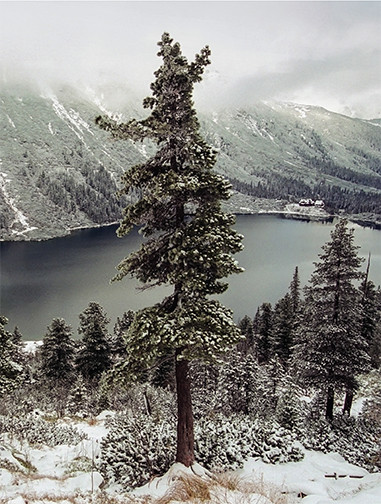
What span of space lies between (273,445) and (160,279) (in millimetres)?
8593

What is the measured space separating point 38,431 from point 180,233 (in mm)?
11894

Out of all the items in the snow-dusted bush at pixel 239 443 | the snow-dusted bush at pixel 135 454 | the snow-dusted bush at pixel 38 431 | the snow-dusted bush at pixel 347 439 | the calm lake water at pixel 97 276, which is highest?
the snow-dusted bush at pixel 135 454

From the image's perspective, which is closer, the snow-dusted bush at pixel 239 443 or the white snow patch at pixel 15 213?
the snow-dusted bush at pixel 239 443

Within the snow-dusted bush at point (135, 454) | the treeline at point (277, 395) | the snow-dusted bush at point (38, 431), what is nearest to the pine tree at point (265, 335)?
the treeline at point (277, 395)

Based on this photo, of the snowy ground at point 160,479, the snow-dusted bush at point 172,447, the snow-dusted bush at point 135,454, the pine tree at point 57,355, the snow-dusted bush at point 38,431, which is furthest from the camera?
the pine tree at point 57,355

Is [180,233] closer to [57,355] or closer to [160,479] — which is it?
[160,479]

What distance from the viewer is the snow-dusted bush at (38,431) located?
46.7 ft

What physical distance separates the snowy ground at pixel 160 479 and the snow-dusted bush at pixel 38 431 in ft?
1.81

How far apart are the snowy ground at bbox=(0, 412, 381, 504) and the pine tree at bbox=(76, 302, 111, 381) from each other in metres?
21.1

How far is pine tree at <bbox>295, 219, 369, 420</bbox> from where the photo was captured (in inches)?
727

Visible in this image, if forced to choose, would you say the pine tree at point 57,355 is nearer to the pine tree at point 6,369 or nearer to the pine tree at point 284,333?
the pine tree at point 6,369

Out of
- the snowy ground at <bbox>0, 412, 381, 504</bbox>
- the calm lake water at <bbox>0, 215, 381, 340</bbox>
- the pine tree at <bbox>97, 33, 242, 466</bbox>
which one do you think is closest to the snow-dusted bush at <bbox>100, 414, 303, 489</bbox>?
the snowy ground at <bbox>0, 412, 381, 504</bbox>

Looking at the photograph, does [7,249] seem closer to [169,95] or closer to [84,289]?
[84,289]

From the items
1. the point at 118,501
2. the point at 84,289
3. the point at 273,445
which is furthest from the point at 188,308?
the point at 84,289
